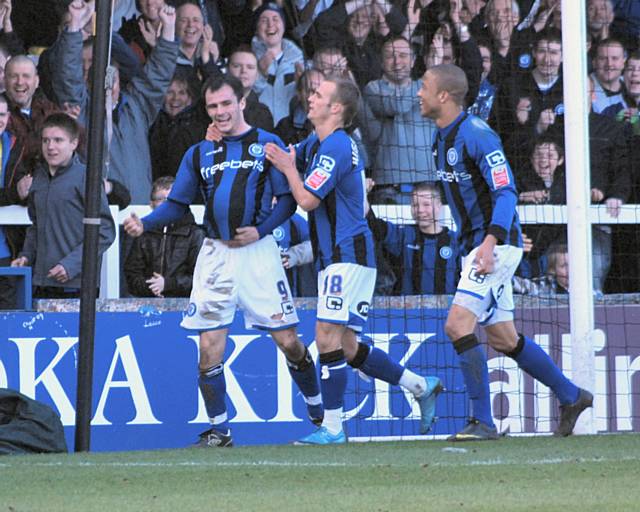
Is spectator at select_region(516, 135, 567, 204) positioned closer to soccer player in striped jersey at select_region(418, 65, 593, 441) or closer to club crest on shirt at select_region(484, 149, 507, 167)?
soccer player in striped jersey at select_region(418, 65, 593, 441)

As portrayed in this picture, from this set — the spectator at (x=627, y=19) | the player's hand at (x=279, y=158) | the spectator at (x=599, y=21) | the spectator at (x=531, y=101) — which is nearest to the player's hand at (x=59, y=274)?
the player's hand at (x=279, y=158)

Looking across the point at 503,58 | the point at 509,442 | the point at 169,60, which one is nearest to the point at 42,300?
the point at 169,60

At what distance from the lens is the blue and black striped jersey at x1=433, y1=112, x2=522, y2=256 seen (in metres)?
7.96

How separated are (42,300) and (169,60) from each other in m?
2.36

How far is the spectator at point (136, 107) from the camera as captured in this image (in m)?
10.8

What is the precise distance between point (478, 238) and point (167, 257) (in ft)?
9.37

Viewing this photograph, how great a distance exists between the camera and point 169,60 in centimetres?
1086

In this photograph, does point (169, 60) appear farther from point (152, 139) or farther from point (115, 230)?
point (115, 230)

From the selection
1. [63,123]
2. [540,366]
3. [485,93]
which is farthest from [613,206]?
[63,123]

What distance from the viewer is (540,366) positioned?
8297mm

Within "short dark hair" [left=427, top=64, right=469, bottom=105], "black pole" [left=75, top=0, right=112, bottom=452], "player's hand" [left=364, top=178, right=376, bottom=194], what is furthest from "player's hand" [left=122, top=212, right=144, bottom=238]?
"player's hand" [left=364, top=178, right=376, bottom=194]

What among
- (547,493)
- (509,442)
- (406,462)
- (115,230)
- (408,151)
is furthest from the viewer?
(408,151)

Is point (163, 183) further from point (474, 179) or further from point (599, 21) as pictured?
point (599, 21)

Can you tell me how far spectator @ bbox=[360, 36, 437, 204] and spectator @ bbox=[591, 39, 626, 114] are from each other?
1.53 m
